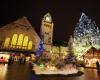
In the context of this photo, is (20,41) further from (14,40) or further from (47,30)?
(47,30)

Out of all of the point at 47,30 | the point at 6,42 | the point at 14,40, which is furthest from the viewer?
the point at 47,30

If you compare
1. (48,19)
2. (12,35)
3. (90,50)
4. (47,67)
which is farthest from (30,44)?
(47,67)

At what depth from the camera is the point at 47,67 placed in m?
14.8

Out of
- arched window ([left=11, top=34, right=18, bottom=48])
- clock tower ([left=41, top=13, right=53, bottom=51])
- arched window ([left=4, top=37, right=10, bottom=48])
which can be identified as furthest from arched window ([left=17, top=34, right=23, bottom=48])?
clock tower ([left=41, top=13, right=53, bottom=51])

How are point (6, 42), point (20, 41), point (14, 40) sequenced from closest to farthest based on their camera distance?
1. point (6, 42)
2. point (14, 40)
3. point (20, 41)

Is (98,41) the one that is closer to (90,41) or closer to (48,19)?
(90,41)

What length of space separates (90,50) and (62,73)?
1753 centimetres

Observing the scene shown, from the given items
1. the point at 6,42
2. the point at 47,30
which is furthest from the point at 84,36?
the point at 6,42

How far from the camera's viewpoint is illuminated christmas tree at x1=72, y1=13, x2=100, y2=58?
1644 inches

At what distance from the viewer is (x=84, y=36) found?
43.0m

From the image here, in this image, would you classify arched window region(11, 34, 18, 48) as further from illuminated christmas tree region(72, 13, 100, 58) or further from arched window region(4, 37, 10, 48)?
illuminated christmas tree region(72, 13, 100, 58)

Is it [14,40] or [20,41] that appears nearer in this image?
[14,40]

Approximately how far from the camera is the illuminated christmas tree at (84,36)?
1644 inches

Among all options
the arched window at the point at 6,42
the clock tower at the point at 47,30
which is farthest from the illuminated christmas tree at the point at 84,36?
the arched window at the point at 6,42
